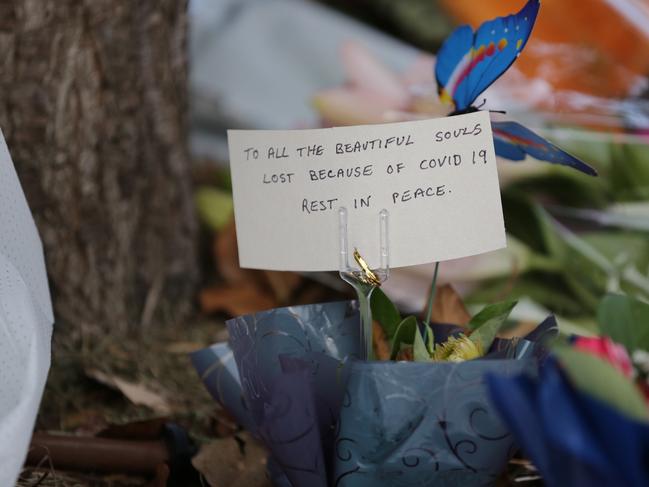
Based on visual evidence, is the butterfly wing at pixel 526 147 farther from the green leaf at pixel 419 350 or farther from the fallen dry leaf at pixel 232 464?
the fallen dry leaf at pixel 232 464

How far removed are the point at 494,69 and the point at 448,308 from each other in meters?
0.22

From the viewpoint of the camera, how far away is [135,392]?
0.85 m

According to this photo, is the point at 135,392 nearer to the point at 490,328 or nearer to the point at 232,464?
the point at 232,464

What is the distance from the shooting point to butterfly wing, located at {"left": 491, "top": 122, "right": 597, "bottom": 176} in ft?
2.02

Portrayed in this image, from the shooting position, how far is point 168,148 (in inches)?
41.5

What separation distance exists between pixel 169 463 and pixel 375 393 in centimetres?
24

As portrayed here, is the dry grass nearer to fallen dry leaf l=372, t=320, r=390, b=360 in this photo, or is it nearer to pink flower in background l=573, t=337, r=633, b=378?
fallen dry leaf l=372, t=320, r=390, b=360

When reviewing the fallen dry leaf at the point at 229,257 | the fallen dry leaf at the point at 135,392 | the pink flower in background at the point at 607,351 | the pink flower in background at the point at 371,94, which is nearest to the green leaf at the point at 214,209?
the fallen dry leaf at the point at 229,257

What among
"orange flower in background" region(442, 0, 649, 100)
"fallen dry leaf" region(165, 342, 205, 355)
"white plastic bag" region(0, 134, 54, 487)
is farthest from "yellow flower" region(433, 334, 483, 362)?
"orange flower in background" region(442, 0, 649, 100)

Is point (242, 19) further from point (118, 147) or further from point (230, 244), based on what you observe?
point (118, 147)

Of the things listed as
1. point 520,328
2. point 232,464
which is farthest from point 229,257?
point 232,464

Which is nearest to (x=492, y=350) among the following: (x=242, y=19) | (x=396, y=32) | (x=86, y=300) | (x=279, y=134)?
(x=279, y=134)

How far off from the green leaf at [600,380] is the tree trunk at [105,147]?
0.65 meters

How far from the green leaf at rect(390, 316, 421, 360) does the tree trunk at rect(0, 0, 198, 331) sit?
47cm
